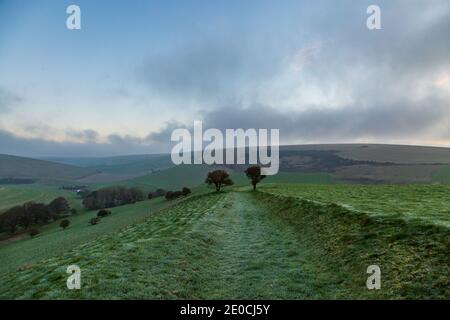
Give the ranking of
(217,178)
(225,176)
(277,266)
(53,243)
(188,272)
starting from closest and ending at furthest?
(188,272) < (277,266) < (53,243) < (217,178) < (225,176)

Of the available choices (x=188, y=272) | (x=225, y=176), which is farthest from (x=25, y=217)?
(x=188, y=272)

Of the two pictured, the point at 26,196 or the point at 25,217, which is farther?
the point at 26,196

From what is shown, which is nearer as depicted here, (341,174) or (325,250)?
(325,250)

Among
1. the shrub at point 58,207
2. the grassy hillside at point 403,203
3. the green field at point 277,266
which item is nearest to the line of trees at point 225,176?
the grassy hillside at point 403,203

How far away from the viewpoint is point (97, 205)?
126 metres

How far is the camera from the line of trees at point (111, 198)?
4986 inches

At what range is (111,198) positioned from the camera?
136 metres

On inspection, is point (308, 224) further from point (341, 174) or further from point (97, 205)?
point (341, 174)

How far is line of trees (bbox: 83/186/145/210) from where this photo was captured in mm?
126650

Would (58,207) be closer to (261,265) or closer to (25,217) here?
(25,217)

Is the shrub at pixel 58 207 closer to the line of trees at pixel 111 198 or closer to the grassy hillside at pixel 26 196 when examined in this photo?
the line of trees at pixel 111 198
